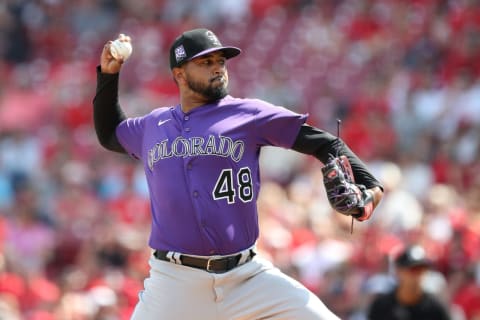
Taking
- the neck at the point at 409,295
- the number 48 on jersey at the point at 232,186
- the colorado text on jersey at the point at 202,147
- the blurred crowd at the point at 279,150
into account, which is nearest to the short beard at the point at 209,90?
the colorado text on jersey at the point at 202,147

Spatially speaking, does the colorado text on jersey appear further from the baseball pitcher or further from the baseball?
the baseball

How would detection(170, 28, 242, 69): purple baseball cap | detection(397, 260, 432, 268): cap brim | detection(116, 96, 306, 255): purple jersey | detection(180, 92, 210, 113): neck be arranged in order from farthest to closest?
→ detection(397, 260, 432, 268): cap brim < detection(180, 92, 210, 113): neck < detection(170, 28, 242, 69): purple baseball cap < detection(116, 96, 306, 255): purple jersey

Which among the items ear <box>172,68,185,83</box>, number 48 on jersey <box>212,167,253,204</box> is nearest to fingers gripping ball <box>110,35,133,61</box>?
ear <box>172,68,185,83</box>

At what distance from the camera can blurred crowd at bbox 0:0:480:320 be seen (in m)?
8.58

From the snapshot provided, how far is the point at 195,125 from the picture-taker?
4891mm

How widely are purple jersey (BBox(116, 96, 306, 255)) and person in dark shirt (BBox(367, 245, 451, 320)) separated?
79.7 inches

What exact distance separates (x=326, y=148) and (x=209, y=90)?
0.65 metres

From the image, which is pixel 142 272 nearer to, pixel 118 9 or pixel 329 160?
pixel 329 160

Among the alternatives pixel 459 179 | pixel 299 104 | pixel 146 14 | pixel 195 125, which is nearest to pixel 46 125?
pixel 146 14

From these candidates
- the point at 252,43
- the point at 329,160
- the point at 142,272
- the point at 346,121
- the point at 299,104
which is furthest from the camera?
the point at 252,43

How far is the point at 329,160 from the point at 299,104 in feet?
24.3

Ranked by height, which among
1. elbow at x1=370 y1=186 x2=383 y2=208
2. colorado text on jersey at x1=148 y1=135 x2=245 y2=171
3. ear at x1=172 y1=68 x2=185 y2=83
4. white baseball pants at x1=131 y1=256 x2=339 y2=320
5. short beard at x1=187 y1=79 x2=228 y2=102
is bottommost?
white baseball pants at x1=131 y1=256 x2=339 y2=320

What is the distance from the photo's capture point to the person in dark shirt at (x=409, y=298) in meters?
6.57

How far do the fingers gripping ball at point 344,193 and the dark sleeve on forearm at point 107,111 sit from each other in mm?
1282
